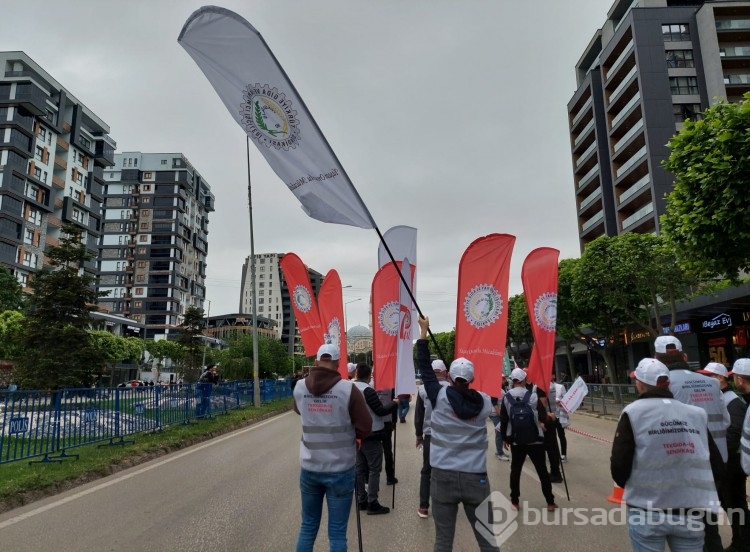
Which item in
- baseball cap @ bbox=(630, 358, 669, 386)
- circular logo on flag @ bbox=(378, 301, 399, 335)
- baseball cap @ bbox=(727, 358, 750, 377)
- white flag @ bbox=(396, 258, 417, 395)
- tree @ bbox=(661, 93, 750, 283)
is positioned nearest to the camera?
baseball cap @ bbox=(630, 358, 669, 386)

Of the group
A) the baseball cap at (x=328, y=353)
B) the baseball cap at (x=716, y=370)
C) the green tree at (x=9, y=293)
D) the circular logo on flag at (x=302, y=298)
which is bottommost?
the baseball cap at (x=716, y=370)

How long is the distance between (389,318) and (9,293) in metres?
49.0

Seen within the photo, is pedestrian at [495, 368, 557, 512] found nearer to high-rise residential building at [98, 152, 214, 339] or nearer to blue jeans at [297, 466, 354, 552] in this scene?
blue jeans at [297, 466, 354, 552]

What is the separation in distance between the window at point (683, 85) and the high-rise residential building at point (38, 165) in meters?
58.4

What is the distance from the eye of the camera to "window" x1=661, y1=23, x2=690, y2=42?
1730 inches

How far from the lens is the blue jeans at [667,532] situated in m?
3.06

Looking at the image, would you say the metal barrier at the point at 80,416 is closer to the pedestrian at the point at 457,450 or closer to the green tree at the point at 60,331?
the pedestrian at the point at 457,450

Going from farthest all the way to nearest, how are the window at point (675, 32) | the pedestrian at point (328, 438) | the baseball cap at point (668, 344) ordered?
the window at point (675, 32) → the baseball cap at point (668, 344) → the pedestrian at point (328, 438)

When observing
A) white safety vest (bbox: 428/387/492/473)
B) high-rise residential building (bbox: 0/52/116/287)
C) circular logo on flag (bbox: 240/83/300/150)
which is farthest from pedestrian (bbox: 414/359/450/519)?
high-rise residential building (bbox: 0/52/116/287)

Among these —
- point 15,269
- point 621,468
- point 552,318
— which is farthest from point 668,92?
point 15,269

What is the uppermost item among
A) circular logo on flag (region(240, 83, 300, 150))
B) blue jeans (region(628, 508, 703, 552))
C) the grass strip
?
circular logo on flag (region(240, 83, 300, 150))

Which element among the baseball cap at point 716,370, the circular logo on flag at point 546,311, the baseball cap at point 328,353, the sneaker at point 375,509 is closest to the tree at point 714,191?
the circular logo on flag at point 546,311

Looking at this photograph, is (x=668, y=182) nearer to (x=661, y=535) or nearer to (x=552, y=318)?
(x=552, y=318)

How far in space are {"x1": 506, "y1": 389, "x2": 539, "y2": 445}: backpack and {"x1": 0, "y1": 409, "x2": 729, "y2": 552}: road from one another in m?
0.84
